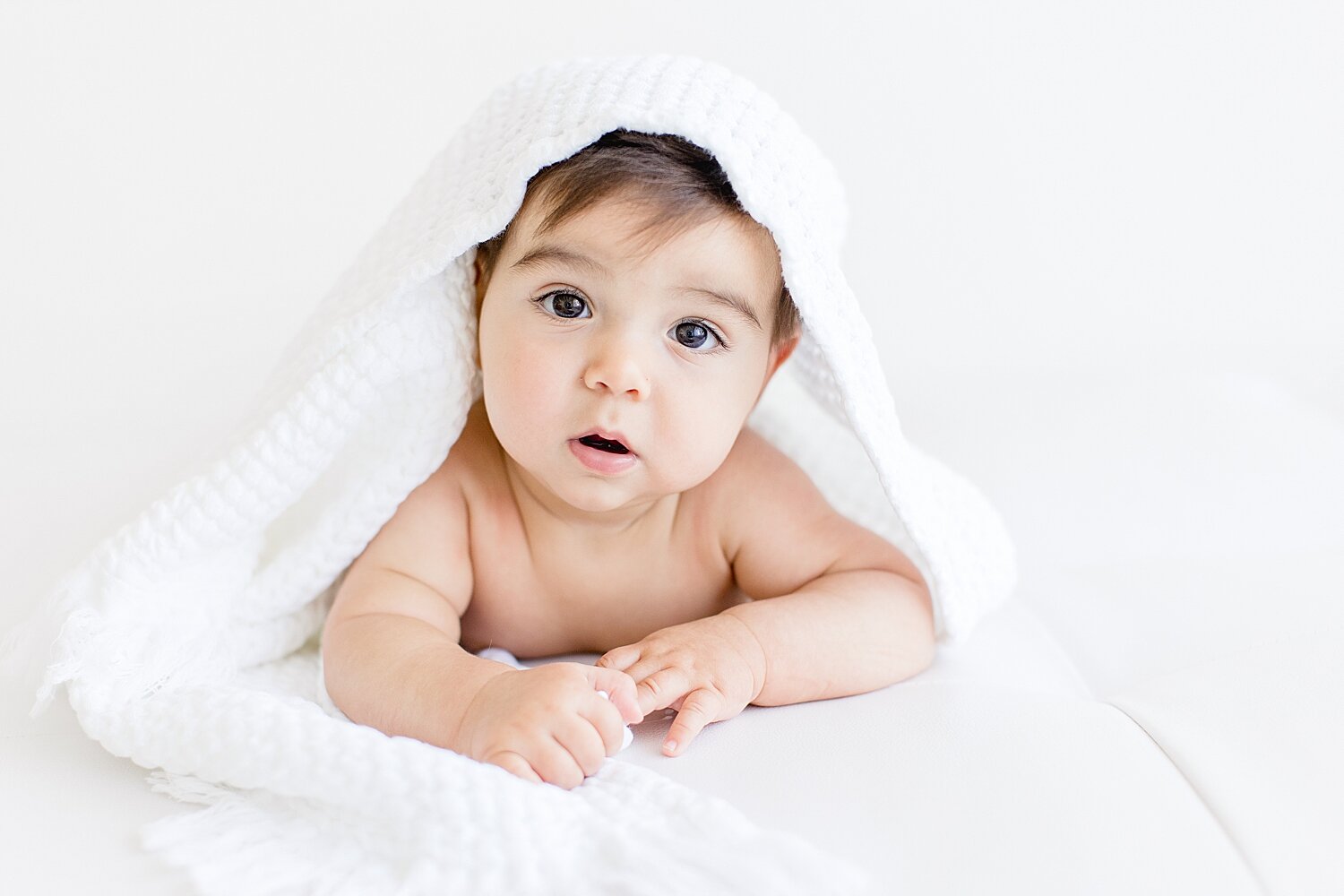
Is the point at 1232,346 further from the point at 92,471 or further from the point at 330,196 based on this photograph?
the point at 92,471

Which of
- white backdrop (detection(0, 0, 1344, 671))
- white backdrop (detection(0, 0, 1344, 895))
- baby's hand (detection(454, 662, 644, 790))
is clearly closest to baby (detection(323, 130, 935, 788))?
baby's hand (detection(454, 662, 644, 790))

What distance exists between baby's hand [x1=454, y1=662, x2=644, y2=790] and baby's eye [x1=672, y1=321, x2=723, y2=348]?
1.02 feet

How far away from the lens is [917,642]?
130 cm

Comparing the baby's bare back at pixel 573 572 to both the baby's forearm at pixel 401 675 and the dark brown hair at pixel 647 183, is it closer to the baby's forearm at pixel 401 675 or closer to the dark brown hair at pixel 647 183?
the baby's forearm at pixel 401 675

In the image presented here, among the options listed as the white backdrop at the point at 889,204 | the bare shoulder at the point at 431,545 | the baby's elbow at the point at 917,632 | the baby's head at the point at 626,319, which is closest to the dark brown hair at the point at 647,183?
the baby's head at the point at 626,319

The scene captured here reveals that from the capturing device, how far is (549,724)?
1.05 meters

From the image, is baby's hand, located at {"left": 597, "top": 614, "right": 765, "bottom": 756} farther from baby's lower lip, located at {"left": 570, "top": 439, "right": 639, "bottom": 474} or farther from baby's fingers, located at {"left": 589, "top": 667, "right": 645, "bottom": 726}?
baby's lower lip, located at {"left": 570, "top": 439, "right": 639, "bottom": 474}

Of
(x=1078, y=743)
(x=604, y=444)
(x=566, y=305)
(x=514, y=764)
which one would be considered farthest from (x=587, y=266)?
(x=1078, y=743)

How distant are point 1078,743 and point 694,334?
47 cm

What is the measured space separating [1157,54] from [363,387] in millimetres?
1587

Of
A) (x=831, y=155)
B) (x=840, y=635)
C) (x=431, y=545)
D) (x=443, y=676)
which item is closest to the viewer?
(x=443, y=676)

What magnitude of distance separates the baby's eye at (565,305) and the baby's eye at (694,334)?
82mm

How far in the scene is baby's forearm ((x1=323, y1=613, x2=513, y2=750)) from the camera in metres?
1.12

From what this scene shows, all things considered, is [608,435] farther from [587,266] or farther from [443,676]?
[443,676]
